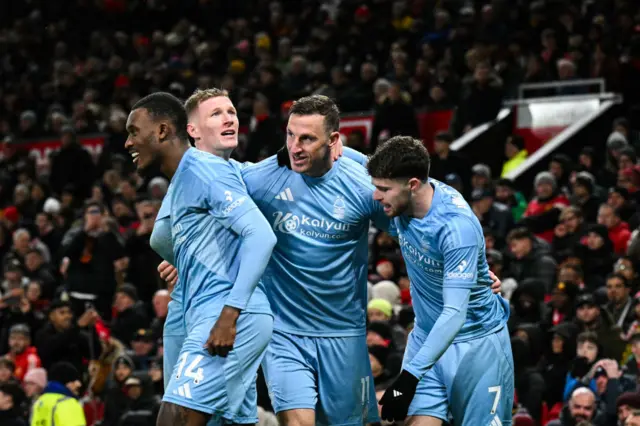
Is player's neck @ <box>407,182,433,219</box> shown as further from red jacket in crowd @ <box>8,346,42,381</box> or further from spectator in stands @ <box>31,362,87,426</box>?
red jacket in crowd @ <box>8,346,42,381</box>

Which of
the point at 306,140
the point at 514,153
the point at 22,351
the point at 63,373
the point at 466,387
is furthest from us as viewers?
the point at 514,153

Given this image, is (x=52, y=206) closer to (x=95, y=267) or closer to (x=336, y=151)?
(x=95, y=267)

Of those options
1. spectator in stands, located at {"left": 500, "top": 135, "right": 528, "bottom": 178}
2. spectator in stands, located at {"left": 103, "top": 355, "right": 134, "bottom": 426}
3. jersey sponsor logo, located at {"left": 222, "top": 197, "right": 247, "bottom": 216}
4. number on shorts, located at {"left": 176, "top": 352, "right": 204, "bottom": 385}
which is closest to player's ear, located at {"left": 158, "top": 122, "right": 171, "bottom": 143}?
jersey sponsor logo, located at {"left": 222, "top": 197, "right": 247, "bottom": 216}

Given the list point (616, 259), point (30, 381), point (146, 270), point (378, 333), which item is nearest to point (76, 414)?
point (30, 381)

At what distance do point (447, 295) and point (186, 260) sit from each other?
1441 millimetres

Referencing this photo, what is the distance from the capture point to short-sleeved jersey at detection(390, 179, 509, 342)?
22.9 feet

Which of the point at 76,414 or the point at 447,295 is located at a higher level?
the point at 447,295

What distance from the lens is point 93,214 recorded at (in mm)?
16672

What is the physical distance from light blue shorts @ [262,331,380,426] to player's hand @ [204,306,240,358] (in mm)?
1214

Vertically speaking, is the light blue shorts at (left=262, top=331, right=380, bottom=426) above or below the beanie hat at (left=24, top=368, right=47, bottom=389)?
above

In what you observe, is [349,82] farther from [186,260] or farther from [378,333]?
[186,260]

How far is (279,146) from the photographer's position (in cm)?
1792

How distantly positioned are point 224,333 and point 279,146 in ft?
38.9

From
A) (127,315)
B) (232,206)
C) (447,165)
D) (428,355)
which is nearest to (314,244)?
(428,355)
